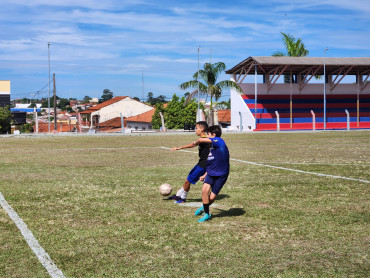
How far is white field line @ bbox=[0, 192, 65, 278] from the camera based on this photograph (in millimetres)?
4662

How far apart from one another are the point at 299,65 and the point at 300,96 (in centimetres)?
608

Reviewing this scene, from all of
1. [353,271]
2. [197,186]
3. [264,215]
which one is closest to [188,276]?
[353,271]

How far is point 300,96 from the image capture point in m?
55.8

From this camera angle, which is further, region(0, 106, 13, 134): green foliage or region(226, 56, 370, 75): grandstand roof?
region(0, 106, 13, 134): green foliage

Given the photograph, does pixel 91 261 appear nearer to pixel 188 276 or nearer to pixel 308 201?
pixel 188 276

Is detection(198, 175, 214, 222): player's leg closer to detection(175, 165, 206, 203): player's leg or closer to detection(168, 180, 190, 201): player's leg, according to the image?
detection(175, 165, 206, 203): player's leg

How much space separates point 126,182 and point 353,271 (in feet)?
23.7

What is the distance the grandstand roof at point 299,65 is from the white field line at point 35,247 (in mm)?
42510

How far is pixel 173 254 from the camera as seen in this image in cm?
520

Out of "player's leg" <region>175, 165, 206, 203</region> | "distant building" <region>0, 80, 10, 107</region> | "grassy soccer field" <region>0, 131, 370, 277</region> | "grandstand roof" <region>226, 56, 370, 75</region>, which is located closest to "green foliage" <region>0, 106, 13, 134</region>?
"distant building" <region>0, 80, 10, 107</region>

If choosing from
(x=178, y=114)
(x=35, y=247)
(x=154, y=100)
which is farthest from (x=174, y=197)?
(x=154, y=100)

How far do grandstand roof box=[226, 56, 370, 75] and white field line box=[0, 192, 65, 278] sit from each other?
139 ft

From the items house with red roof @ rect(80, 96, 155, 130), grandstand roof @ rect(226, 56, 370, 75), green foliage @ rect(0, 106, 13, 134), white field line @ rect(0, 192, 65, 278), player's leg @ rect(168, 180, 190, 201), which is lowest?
white field line @ rect(0, 192, 65, 278)

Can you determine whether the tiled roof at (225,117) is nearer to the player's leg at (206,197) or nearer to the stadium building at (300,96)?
the stadium building at (300,96)
